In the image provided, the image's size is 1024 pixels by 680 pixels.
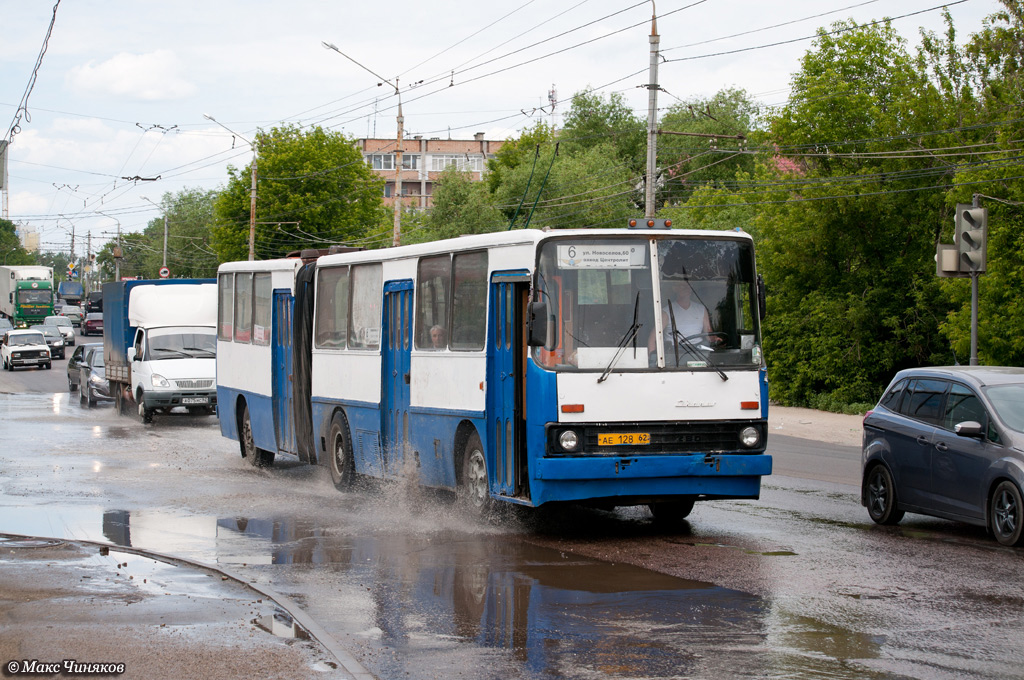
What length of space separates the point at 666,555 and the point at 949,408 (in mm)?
3230

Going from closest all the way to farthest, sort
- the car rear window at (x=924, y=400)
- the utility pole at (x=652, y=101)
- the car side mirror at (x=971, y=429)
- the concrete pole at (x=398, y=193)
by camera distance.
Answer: the car side mirror at (x=971, y=429), the car rear window at (x=924, y=400), the utility pole at (x=652, y=101), the concrete pole at (x=398, y=193)

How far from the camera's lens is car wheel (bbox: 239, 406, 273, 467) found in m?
19.5

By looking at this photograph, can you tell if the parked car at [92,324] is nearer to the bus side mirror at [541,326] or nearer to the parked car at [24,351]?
the parked car at [24,351]

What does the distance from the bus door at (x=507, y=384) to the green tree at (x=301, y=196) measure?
6894 cm

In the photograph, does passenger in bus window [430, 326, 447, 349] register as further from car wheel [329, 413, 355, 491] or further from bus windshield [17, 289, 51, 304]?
bus windshield [17, 289, 51, 304]

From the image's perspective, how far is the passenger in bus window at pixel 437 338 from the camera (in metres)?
13.3

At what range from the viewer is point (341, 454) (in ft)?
53.1

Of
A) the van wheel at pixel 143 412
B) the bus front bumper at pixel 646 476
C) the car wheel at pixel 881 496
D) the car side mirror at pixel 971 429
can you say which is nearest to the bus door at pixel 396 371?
the bus front bumper at pixel 646 476

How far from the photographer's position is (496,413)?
12.0 m

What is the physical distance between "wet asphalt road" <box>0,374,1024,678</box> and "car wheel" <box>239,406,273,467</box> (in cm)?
260

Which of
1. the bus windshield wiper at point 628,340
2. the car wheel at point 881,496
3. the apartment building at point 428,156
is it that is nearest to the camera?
the bus windshield wiper at point 628,340

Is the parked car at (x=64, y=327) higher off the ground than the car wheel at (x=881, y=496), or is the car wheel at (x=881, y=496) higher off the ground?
the parked car at (x=64, y=327)

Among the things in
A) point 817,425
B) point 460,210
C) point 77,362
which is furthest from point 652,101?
point 460,210

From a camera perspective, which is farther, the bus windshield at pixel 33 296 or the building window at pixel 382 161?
the building window at pixel 382 161
